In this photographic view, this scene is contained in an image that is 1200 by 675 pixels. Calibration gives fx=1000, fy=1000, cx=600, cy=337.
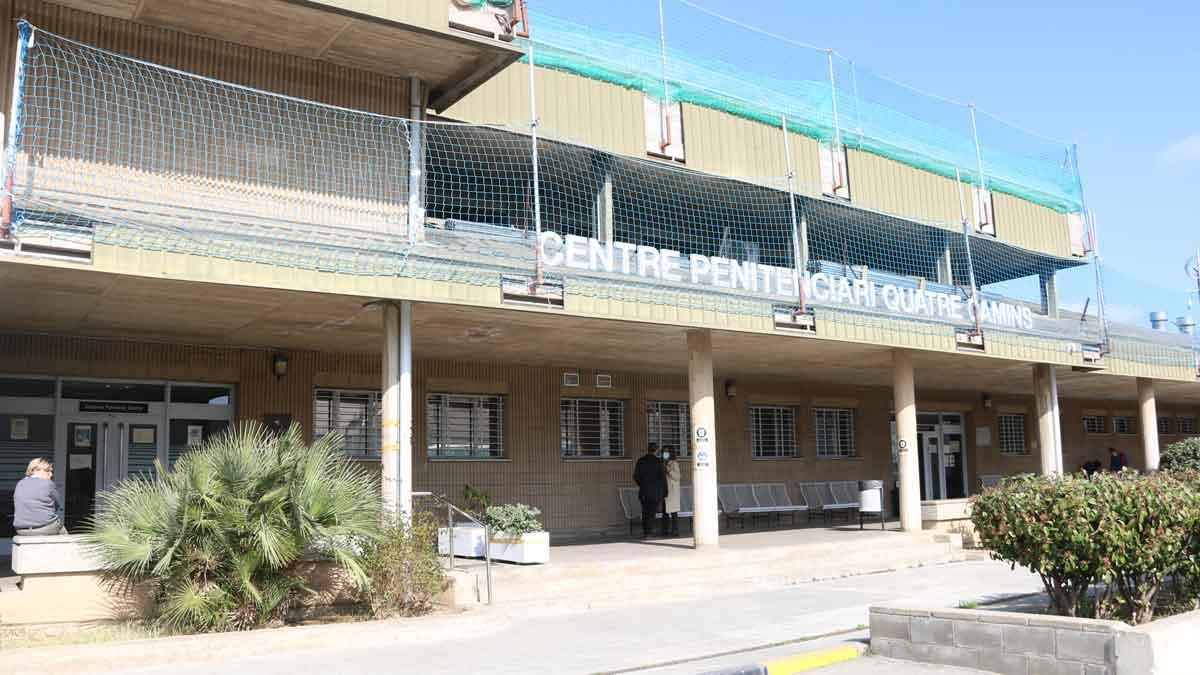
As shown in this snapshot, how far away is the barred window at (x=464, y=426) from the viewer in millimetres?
16734

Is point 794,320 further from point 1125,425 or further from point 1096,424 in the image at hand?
point 1125,425

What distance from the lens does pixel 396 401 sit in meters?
11.8

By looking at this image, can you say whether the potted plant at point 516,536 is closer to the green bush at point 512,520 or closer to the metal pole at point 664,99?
the green bush at point 512,520

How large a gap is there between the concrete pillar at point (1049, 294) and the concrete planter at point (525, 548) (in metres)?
14.2

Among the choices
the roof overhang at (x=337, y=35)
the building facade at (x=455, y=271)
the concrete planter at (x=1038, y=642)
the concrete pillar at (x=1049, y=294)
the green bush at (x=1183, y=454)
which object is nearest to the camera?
the concrete planter at (x=1038, y=642)

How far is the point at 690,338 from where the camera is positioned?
49.3ft

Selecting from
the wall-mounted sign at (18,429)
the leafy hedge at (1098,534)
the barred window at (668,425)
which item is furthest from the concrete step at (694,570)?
the wall-mounted sign at (18,429)

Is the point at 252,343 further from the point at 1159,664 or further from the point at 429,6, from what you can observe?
the point at 1159,664

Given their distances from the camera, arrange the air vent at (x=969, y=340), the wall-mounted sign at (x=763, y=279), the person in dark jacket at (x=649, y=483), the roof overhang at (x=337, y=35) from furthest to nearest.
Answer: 1. the air vent at (x=969, y=340)
2. the person in dark jacket at (x=649, y=483)
3. the wall-mounted sign at (x=763, y=279)
4. the roof overhang at (x=337, y=35)

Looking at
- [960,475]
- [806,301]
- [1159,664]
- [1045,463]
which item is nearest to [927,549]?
[806,301]

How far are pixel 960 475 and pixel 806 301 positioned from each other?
13.2 metres

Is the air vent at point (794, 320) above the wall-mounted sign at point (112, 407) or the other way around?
above

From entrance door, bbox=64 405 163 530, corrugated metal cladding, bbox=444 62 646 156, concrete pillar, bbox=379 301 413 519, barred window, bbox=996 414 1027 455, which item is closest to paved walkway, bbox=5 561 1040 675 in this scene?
concrete pillar, bbox=379 301 413 519

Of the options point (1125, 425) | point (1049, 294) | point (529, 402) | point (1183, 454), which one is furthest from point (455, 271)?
point (1125, 425)
